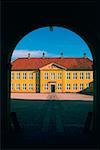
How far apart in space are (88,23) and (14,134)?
4.84 metres

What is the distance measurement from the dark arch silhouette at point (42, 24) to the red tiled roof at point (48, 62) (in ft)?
212

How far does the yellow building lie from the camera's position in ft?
252

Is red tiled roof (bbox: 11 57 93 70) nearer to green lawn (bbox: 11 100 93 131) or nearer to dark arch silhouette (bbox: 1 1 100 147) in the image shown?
green lawn (bbox: 11 100 93 131)

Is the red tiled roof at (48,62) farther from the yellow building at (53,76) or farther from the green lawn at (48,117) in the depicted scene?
the green lawn at (48,117)

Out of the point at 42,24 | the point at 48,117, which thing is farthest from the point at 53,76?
the point at 42,24

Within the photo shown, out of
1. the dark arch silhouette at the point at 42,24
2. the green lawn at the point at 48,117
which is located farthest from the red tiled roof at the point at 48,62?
the dark arch silhouette at the point at 42,24

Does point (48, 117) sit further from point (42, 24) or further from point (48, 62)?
point (48, 62)

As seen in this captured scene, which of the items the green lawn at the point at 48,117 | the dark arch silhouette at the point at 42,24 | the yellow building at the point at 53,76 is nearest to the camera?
the dark arch silhouette at the point at 42,24

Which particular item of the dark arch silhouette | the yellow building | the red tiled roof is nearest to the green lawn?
the dark arch silhouette

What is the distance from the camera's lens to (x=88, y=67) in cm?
7694

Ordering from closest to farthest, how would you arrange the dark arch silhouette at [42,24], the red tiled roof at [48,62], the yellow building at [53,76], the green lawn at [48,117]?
the dark arch silhouette at [42,24] < the green lawn at [48,117] < the yellow building at [53,76] < the red tiled roof at [48,62]

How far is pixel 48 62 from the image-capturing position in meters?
80.3

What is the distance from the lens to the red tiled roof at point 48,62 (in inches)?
3076

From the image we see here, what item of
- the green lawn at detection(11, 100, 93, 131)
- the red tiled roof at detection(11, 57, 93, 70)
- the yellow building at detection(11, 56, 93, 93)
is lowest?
the green lawn at detection(11, 100, 93, 131)
